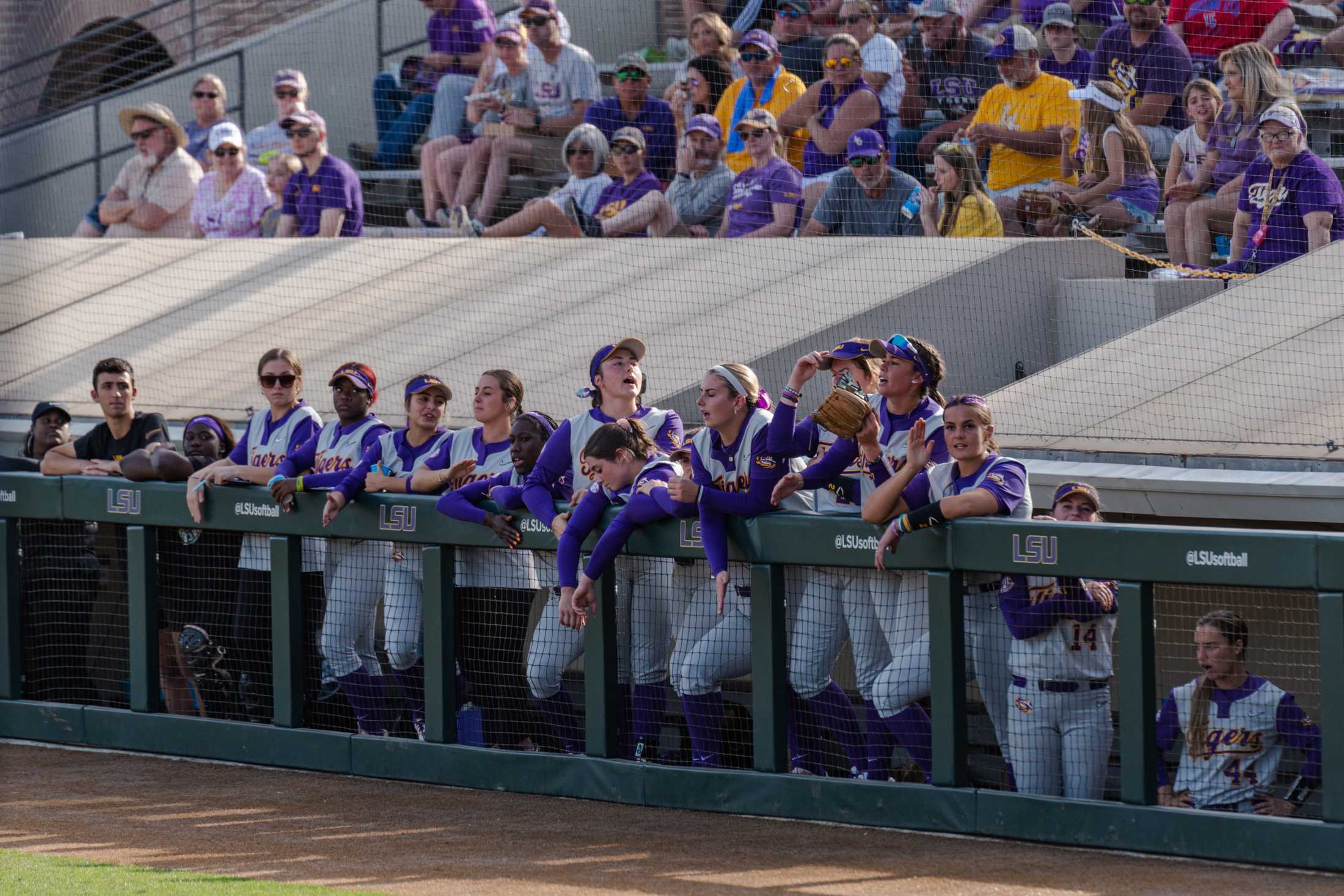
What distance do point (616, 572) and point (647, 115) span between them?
5.38 m

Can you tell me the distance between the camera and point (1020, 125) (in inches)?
365

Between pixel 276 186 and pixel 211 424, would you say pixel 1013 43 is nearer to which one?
pixel 211 424

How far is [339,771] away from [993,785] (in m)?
2.44

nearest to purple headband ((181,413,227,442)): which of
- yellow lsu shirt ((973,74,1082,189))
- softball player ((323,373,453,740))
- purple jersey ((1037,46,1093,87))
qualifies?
softball player ((323,373,453,740))

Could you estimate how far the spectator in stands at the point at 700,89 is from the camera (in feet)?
35.9

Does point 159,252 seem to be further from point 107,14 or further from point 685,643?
point 685,643

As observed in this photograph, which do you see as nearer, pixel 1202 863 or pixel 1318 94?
pixel 1202 863

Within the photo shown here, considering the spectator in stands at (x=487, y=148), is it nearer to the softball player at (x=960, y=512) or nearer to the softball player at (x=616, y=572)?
the softball player at (x=616, y=572)

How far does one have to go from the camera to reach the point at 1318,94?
30.5ft

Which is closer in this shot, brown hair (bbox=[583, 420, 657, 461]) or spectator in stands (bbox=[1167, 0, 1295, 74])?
brown hair (bbox=[583, 420, 657, 461])

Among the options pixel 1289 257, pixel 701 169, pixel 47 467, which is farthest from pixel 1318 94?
pixel 47 467

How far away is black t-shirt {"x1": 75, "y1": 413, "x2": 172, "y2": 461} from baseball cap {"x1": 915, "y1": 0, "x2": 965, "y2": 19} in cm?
498

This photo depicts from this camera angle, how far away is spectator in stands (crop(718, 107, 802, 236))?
9.60 meters

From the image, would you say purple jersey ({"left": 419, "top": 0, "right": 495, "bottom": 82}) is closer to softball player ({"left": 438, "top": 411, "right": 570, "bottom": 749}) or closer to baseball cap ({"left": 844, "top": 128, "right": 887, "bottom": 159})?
baseball cap ({"left": 844, "top": 128, "right": 887, "bottom": 159})
